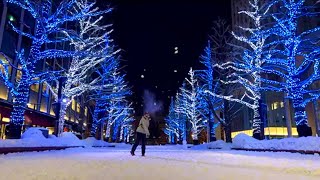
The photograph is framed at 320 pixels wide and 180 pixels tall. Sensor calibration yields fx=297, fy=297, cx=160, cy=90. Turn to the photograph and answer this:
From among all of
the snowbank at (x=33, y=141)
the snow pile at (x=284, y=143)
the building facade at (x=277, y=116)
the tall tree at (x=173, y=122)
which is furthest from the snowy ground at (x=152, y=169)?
the tall tree at (x=173, y=122)

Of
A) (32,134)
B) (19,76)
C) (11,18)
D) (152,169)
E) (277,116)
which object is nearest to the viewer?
(152,169)

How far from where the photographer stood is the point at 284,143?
13.2m

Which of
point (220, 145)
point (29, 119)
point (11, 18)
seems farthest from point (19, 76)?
point (220, 145)

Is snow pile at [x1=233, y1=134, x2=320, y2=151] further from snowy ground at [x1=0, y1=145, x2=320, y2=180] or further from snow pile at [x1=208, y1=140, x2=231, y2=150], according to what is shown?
snow pile at [x1=208, y1=140, x2=231, y2=150]

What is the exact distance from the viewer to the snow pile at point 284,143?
11.1 meters

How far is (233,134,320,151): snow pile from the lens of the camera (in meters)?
11.1

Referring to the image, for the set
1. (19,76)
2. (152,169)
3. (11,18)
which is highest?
(11,18)

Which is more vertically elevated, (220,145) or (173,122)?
(173,122)

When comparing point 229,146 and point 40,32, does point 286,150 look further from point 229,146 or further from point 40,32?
point 40,32

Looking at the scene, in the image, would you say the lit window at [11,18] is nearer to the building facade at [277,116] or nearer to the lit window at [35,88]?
the lit window at [35,88]

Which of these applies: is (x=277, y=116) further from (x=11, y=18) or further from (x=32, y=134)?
(x=32, y=134)

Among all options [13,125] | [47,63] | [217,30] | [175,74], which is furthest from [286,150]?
[175,74]

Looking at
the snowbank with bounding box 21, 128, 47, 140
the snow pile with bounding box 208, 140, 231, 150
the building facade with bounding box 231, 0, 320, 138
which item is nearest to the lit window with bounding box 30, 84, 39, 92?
the snow pile with bounding box 208, 140, 231, 150

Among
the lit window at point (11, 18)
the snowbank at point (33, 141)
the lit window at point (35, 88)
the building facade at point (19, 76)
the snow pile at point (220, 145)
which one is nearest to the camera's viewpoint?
the snowbank at point (33, 141)
